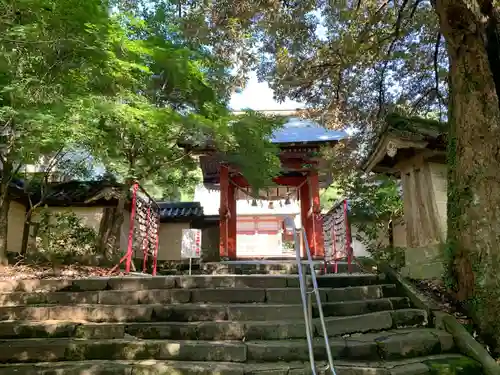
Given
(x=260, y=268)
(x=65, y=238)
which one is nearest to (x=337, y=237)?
(x=260, y=268)

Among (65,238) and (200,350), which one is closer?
(200,350)

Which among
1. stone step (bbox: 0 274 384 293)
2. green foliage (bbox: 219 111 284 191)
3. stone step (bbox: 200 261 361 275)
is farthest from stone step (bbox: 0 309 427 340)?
green foliage (bbox: 219 111 284 191)

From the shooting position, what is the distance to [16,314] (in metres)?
4.88

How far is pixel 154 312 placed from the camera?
482cm

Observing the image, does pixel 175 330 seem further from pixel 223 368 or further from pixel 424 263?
pixel 424 263

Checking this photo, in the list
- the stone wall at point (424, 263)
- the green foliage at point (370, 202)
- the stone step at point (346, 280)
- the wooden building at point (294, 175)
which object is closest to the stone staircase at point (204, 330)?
the stone step at point (346, 280)

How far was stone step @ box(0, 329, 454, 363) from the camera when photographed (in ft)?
13.3

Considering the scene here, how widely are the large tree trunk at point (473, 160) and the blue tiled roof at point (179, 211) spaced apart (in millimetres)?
11466

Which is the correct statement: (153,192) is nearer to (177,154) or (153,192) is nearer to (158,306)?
(177,154)

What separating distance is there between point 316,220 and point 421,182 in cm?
493

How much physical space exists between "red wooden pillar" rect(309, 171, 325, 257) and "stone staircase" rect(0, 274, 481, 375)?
625 centimetres

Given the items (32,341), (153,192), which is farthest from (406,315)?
(153,192)

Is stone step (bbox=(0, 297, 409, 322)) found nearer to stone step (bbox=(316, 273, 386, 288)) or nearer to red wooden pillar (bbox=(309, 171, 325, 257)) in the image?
stone step (bbox=(316, 273, 386, 288))

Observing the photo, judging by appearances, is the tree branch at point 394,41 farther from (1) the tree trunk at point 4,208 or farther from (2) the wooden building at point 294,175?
(1) the tree trunk at point 4,208
